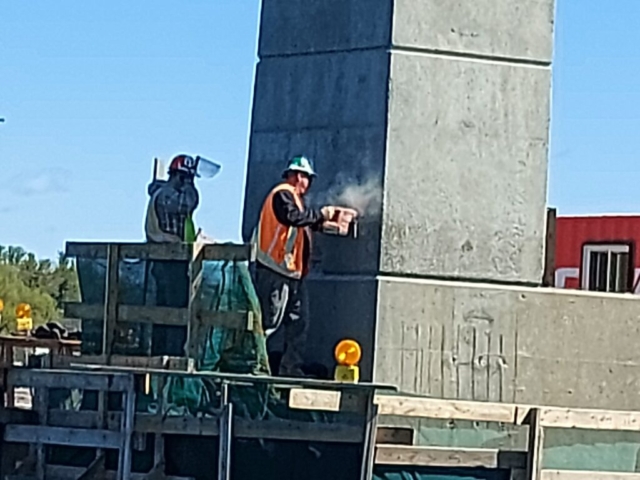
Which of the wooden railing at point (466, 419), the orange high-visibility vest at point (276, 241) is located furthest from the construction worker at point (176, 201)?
the wooden railing at point (466, 419)

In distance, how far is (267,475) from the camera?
496 inches

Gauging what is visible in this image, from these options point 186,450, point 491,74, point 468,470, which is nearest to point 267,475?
point 186,450

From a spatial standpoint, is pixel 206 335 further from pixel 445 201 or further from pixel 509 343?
pixel 509 343

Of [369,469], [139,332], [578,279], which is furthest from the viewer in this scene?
[578,279]

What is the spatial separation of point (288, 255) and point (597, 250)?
12.2 m

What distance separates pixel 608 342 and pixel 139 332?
3.64 meters

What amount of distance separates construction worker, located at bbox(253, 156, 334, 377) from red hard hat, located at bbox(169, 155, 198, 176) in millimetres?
641

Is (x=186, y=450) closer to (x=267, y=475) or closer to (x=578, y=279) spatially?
(x=267, y=475)

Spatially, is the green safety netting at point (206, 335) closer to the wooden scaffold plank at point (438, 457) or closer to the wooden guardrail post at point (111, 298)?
the wooden guardrail post at point (111, 298)

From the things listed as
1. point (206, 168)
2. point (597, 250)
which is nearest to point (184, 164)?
point (206, 168)

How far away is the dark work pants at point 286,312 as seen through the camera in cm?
1330

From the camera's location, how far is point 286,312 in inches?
531

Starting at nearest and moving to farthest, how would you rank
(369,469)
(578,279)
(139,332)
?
(369,469) → (139,332) → (578,279)

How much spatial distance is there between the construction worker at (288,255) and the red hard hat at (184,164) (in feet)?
2.10
